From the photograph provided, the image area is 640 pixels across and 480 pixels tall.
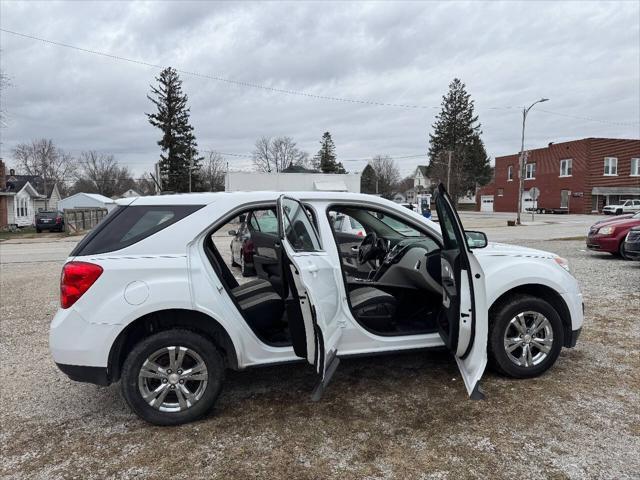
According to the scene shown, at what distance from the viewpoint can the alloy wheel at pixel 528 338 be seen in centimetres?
390

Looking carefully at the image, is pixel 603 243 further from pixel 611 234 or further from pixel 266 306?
pixel 266 306

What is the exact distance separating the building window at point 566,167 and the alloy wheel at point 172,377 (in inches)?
2108

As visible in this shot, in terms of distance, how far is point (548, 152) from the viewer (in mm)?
51750

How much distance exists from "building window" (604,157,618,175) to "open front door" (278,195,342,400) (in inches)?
2076

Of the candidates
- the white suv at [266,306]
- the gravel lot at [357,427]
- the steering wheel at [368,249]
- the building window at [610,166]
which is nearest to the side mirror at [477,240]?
the white suv at [266,306]

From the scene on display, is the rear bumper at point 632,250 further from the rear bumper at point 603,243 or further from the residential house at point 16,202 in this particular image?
the residential house at point 16,202

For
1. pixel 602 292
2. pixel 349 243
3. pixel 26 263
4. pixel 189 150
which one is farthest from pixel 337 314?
pixel 189 150

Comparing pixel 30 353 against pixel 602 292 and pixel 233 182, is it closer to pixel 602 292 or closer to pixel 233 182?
pixel 602 292

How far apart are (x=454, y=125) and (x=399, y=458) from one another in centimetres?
7578

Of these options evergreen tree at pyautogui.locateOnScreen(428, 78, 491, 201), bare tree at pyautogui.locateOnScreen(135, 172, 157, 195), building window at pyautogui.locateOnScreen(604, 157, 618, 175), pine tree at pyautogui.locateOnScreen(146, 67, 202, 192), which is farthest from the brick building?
bare tree at pyautogui.locateOnScreen(135, 172, 157, 195)

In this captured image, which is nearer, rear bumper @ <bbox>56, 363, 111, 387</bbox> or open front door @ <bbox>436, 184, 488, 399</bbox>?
rear bumper @ <bbox>56, 363, 111, 387</bbox>

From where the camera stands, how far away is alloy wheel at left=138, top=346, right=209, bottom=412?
3.27 meters

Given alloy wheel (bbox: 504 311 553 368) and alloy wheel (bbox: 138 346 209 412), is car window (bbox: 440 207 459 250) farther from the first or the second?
alloy wheel (bbox: 138 346 209 412)

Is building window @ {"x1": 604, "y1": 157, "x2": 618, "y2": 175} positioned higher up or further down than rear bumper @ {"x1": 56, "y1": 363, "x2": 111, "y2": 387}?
higher up
